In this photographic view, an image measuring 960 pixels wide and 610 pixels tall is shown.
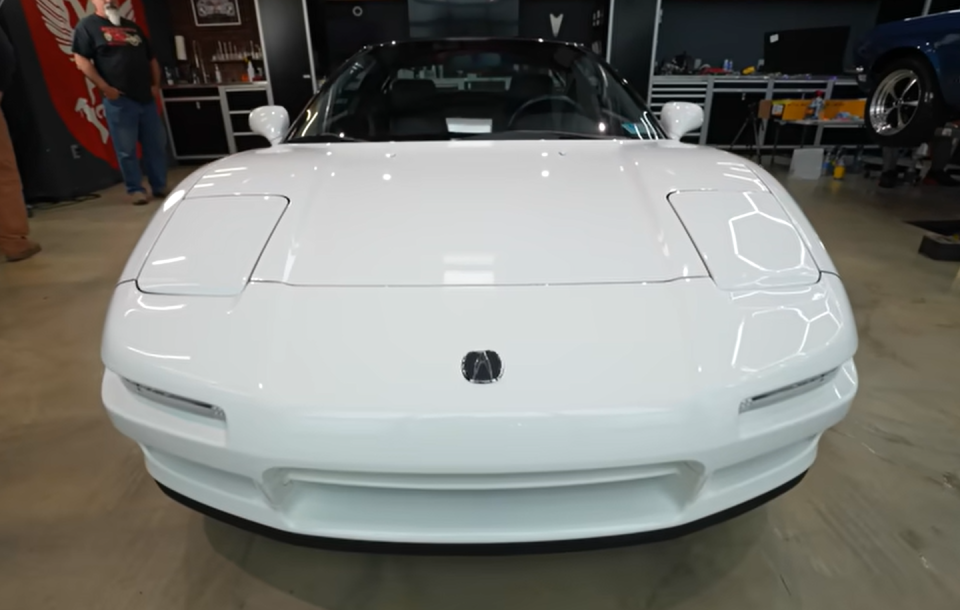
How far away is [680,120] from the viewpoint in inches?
73.3

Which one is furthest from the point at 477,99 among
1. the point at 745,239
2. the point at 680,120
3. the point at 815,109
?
the point at 815,109

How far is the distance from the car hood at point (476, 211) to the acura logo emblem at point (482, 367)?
17cm

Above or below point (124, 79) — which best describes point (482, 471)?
below

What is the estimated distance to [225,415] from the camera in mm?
874

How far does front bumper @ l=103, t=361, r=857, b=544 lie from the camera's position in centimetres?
83

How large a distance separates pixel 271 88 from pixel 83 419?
623cm

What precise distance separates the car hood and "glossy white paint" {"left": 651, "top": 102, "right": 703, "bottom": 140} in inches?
13.5

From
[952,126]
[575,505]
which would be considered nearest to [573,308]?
[575,505]

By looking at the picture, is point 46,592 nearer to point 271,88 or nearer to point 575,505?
point 575,505

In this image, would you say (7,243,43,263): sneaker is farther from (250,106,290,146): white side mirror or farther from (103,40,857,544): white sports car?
(103,40,857,544): white sports car

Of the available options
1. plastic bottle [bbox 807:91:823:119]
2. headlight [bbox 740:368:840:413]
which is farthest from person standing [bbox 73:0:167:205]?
plastic bottle [bbox 807:91:823:119]

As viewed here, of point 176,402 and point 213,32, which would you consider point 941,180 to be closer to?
point 176,402

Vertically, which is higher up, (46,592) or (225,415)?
(225,415)

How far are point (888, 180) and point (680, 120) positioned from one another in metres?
4.88
